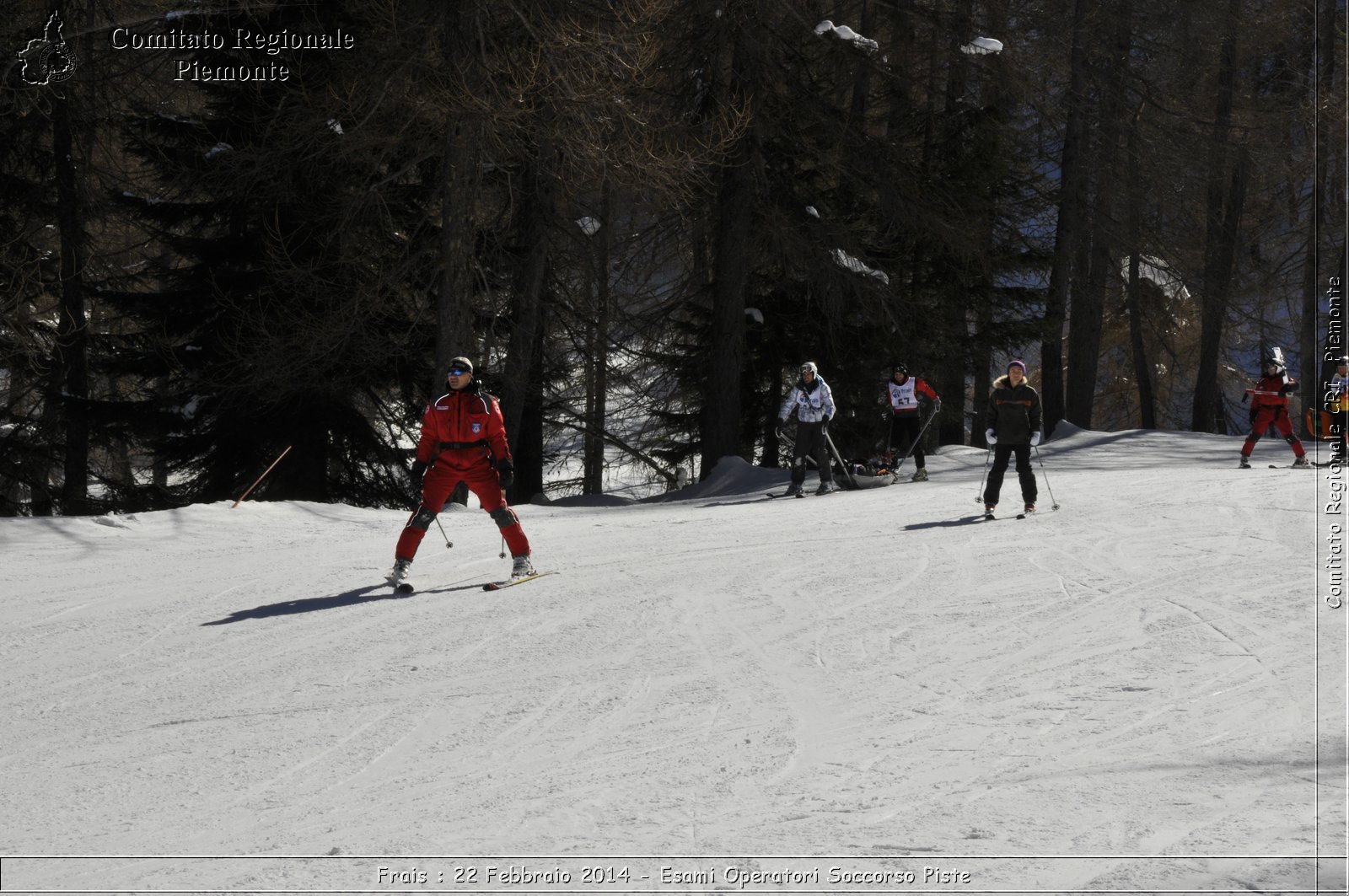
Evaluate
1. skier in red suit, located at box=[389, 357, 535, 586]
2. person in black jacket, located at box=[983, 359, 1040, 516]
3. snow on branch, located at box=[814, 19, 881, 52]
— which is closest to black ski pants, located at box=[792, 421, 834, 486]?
person in black jacket, located at box=[983, 359, 1040, 516]

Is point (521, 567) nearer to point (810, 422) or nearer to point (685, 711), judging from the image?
point (685, 711)

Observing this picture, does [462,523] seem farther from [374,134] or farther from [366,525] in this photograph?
[374,134]

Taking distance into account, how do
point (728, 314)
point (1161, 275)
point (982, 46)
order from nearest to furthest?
point (982, 46) → point (728, 314) → point (1161, 275)

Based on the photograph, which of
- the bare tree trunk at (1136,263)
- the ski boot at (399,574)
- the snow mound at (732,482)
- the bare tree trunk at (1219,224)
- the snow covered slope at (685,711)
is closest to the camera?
the snow covered slope at (685,711)

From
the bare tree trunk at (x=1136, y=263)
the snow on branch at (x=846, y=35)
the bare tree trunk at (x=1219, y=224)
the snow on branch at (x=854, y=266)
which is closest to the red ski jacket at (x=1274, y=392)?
the snow on branch at (x=854, y=266)

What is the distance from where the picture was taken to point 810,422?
55.1 feet

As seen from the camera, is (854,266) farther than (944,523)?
Yes

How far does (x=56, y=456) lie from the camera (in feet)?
70.2

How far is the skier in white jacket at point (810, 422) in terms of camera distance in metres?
16.6

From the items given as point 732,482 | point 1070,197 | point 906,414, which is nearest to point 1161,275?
point 1070,197

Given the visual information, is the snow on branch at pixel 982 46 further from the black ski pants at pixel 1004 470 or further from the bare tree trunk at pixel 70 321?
the bare tree trunk at pixel 70 321

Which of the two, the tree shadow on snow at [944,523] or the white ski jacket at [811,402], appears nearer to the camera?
the tree shadow on snow at [944,523]

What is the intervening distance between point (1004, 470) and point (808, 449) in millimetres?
3651

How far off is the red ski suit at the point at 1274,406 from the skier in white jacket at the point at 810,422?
5919 millimetres
